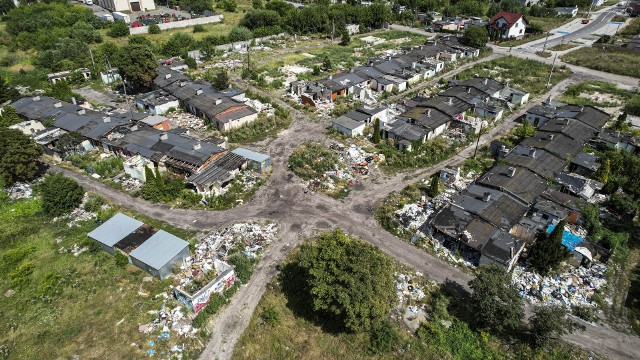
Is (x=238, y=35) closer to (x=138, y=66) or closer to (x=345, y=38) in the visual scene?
(x=345, y=38)

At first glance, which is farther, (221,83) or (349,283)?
(221,83)

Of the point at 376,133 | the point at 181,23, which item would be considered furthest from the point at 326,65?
the point at 181,23

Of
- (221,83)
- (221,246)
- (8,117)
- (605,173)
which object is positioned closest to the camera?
(221,246)

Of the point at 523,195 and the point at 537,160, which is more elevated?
the point at 537,160

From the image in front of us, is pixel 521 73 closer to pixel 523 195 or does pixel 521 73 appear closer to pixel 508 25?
pixel 508 25

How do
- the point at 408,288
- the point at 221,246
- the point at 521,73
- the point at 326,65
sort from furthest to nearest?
the point at 326,65
the point at 521,73
the point at 221,246
the point at 408,288

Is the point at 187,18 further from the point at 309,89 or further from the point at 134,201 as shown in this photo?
the point at 134,201

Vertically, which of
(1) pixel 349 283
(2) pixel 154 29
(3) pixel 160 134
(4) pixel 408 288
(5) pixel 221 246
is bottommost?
(4) pixel 408 288

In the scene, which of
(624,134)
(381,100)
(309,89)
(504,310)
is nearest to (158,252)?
(504,310)
